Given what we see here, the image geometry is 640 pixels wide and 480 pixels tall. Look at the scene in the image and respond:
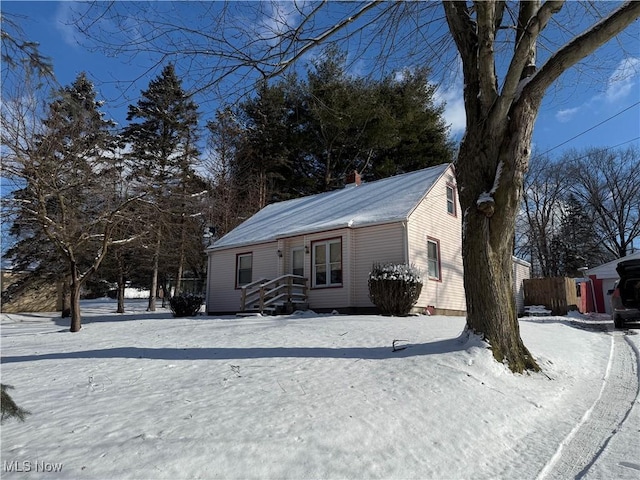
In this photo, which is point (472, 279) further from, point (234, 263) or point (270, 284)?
point (234, 263)

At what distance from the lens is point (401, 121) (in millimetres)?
24094

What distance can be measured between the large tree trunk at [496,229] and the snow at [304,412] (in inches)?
16.7

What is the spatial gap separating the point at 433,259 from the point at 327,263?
392 centimetres

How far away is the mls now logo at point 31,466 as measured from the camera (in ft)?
9.09

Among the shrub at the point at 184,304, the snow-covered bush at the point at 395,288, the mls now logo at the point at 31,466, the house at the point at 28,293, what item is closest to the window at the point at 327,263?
the snow-covered bush at the point at 395,288

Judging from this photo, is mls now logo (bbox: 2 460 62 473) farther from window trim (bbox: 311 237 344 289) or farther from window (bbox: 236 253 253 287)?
window (bbox: 236 253 253 287)

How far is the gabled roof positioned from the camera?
14.3m

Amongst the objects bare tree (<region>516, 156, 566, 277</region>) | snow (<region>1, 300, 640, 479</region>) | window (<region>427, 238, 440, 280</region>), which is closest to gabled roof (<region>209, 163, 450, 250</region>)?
window (<region>427, 238, 440, 280</region>)

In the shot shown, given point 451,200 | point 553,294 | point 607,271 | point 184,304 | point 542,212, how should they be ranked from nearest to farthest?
1. point 184,304
2. point 451,200
3. point 553,294
4. point 607,271
5. point 542,212

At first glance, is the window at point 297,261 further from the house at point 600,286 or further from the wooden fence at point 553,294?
the house at point 600,286

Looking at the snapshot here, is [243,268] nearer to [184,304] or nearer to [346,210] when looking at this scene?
[184,304]

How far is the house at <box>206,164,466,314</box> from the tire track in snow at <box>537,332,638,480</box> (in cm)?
739

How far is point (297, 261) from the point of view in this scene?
52.3 feet

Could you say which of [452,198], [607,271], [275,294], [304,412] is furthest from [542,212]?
[304,412]
